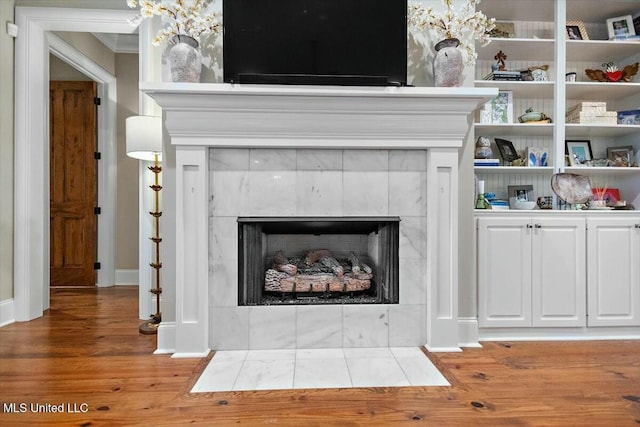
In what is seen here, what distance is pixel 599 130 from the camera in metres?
2.86

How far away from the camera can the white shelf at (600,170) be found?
8.92ft

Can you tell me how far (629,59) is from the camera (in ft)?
9.76

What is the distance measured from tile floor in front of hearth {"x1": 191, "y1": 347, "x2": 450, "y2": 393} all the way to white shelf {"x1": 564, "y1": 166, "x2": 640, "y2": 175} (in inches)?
72.5

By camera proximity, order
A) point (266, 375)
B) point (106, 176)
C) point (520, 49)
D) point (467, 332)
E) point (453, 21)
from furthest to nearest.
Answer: point (106, 176), point (520, 49), point (467, 332), point (453, 21), point (266, 375)

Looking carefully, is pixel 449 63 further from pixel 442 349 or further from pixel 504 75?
pixel 442 349

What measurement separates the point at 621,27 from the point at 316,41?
2.50m

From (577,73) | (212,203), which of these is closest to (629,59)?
(577,73)

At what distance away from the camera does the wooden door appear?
4.25 m

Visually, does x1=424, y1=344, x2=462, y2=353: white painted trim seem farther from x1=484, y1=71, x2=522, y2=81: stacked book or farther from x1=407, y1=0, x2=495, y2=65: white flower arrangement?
x1=484, y1=71, x2=522, y2=81: stacked book

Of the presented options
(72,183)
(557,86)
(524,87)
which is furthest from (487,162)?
(72,183)

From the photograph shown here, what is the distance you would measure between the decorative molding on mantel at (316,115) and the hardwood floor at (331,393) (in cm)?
134

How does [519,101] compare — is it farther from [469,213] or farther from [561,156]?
[469,213]

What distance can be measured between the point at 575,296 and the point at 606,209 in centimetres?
70

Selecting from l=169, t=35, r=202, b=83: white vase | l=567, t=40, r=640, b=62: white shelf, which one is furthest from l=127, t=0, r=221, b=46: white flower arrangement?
l=567, t=40, r=640, b=62: white shelf
